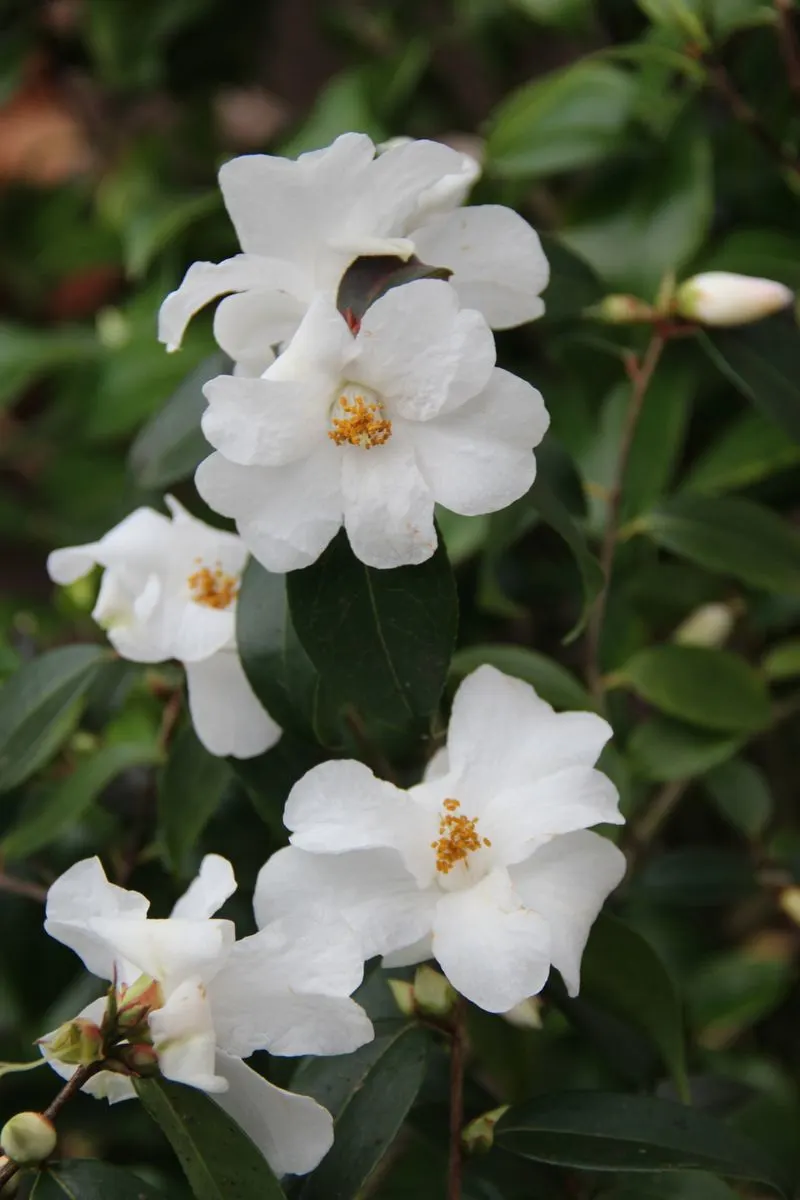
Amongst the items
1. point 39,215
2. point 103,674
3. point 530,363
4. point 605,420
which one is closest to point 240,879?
point 103,674

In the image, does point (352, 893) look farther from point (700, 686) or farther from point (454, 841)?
point (700, 686)

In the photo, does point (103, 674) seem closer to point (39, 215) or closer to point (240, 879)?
point (240, 879)

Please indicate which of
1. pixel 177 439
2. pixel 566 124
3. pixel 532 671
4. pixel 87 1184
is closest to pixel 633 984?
pixel 532 671

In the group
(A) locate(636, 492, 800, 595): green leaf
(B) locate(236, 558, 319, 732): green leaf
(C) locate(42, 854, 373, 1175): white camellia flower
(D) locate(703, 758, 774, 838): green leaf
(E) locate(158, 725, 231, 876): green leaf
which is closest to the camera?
(C) locate(42, 854, 373, 1175): white camellia flower

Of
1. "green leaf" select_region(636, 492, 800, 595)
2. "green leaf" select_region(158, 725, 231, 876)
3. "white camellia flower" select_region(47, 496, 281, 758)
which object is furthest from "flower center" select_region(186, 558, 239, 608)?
"green leaf" select_region(636, 492, 800, 595)

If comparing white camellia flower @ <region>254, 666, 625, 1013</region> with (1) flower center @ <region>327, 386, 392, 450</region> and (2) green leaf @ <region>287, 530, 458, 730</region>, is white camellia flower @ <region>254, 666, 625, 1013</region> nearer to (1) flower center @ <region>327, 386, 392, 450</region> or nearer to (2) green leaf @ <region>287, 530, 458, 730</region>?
(2) green leaf @ <region>287, 530, 458, 730</region>

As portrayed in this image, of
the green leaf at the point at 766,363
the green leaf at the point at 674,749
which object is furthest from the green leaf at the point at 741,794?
the green leaf at the point at 766,363
